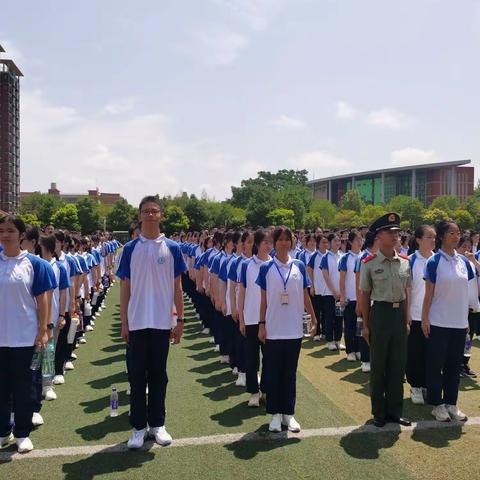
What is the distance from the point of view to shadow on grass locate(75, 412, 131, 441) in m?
5.29

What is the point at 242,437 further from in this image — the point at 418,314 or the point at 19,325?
the point at 418,314

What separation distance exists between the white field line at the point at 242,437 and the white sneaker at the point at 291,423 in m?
0.05

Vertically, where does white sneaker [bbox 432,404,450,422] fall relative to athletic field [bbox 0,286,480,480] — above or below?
above

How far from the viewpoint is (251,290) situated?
6.42 metres

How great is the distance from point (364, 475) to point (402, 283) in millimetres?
2090

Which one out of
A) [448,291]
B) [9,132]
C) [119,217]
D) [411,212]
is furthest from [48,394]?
[9,132]

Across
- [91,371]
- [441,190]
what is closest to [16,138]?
[441,190]

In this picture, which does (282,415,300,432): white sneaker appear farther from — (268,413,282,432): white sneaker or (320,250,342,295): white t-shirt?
(320,250,342,295): white t-shirt

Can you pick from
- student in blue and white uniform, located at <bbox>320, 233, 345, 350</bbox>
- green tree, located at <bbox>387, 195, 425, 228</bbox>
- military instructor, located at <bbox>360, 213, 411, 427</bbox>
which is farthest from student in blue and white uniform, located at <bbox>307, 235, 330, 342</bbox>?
green tree, located at <bbox>387, 195, 425, 228</bbox>

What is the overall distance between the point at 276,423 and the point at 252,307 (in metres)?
1.49

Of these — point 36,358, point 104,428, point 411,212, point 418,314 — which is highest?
point 411,212

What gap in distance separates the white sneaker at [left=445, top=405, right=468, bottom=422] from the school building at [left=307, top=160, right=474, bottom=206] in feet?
338

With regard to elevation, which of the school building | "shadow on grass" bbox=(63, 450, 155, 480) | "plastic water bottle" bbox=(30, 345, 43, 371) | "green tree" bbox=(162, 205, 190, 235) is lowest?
"shadow on grass" bbox=(63, 450, 155, 480)

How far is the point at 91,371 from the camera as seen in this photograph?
26.4ft
